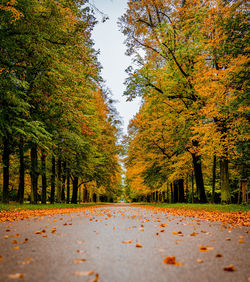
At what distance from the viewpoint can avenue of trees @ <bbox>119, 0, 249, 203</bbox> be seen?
9820mm

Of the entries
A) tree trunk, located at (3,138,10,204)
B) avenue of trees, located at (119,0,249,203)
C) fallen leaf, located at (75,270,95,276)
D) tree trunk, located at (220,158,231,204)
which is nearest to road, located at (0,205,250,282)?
fallen leaf, located at (75,270,95,276)

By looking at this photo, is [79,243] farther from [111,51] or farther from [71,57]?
[111,51]

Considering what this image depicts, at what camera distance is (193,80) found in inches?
546

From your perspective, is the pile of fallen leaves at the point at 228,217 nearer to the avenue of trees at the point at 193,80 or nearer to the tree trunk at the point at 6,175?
the avenue of trees at the point at 193,80

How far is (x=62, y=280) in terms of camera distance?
2227 mm

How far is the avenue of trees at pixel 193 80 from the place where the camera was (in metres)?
9.82

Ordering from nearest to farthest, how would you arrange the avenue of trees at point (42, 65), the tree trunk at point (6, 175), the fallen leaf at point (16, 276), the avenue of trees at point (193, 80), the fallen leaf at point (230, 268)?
the fallen leaf at point (16, 276) → the fallen leaf at point (230, 268) → the avenue of trees at point (42, 65) → the avenue of trees at point (193, 80) → the tree trunk at point (6, 175)

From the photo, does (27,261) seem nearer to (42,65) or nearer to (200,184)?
(42,65)

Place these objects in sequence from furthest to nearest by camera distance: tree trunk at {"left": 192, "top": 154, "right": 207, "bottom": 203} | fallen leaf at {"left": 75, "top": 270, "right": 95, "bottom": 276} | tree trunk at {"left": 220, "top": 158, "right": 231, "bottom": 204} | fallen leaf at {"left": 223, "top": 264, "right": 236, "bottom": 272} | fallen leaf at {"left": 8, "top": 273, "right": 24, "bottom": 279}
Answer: tree trunk at {"left": 192, "top": 154, "right": 207, "bottom": 203} → tree trunk at {"left": 220, "top": 158, "right": 231, "bottom": 204} → fallen leaf at {"left": 223, "top": 264, "right": 236, "bottom": 272} → fallen leaf at {"left": 75, "top": 270, "right": 95, "bottom": 276} → fallen leaf at {"left": 8, "top": 273, "right": 24, "bottom": 279}

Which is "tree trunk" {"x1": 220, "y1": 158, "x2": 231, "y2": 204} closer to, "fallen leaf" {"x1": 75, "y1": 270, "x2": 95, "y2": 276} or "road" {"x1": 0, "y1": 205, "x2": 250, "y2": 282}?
"road" {"x1": 0, "y1": 205, "x2": 250, "y2": 282}

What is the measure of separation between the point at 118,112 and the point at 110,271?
24846 mm

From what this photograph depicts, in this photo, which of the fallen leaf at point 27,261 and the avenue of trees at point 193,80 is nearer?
the fallen leaf at point 27,261

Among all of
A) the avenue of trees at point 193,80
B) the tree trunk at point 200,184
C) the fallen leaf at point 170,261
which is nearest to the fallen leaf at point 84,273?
the fallen leaf at point 170,261

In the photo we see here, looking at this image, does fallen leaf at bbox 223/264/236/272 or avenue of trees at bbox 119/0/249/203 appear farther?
avenue of trees at bbox 119/0/249/203
